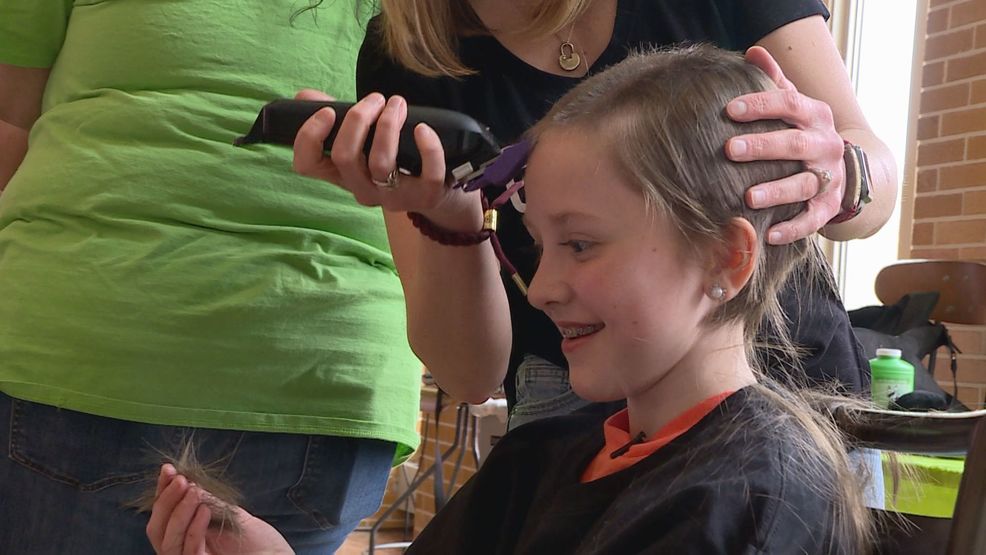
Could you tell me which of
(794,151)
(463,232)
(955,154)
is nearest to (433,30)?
(463,232)

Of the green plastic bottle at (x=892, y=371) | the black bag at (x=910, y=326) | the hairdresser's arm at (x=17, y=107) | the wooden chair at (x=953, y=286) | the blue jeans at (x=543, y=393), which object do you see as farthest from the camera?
the wooden chair at (x=953, y=286)

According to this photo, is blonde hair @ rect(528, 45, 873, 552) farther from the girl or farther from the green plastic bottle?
the green plastic bottle

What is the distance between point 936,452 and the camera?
2.40 feet

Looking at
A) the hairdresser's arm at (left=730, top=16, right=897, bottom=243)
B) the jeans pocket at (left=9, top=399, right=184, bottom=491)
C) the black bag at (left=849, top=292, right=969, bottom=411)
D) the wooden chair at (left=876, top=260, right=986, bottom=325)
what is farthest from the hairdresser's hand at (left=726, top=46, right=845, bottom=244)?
the wooden chair at (left=876, top=260, right=986, bottom=325)

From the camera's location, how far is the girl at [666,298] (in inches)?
30.5

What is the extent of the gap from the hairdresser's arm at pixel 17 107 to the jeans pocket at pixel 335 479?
0.58 m

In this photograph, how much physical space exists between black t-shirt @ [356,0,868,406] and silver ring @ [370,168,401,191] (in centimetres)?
21

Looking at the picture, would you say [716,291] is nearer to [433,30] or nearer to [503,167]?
[503,167]

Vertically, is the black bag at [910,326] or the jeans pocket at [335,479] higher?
the jeans pocket at [335,479]

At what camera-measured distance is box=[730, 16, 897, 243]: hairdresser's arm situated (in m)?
0.79

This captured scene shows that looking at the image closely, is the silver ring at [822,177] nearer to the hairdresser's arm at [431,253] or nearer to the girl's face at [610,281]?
the girl's face at [610,281]

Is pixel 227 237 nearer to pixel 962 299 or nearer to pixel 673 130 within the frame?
pixel 673 130

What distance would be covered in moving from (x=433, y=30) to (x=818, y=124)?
446 millimetres

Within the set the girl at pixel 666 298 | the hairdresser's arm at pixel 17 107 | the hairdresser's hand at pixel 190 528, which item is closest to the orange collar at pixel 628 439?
the girl at pixel 666 298
